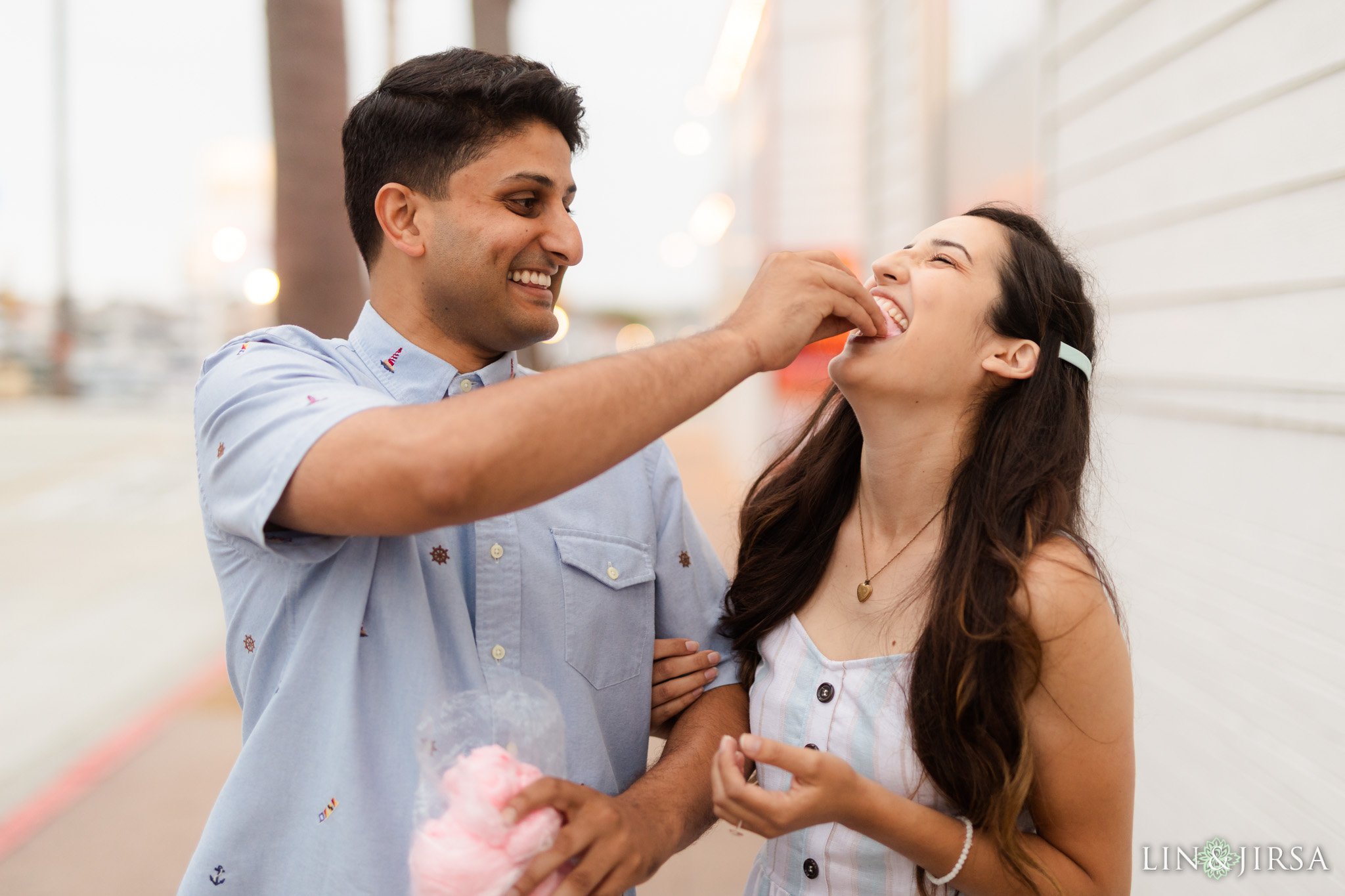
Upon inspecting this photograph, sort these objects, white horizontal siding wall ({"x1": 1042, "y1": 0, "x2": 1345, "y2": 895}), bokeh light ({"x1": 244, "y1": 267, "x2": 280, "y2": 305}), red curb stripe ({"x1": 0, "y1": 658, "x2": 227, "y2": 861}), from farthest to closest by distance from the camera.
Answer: bokeh light ({"x1": 244, "y1": 267, "x2": 280, "y2": 305}) < red curb stripe ({"x1": 0, "y1": 658, "x2": 227, "y2": 861}) < white horizontal siding wall ({"x1": 1042, "y1": 0, "x2": 1345, "y2": 895})

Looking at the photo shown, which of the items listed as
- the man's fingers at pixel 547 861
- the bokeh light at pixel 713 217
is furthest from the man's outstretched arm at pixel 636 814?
the bokeh light at pixel 713 217

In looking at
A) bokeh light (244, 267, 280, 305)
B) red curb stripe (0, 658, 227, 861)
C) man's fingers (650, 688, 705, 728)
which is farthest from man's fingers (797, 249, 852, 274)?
bokeh light (244, 267, 280, 305)

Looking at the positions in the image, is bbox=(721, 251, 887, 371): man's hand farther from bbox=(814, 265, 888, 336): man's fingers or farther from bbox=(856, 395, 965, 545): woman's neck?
bbox=(856, 395, 965, 545): woman's neck

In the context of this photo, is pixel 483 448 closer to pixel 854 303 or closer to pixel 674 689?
pixel 854 303

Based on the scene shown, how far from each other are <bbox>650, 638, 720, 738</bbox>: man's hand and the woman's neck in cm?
49

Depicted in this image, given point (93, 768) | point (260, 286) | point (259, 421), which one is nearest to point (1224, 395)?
point (259, 421)

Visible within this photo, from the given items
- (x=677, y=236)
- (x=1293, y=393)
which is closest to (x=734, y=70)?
(x=677, y=236)

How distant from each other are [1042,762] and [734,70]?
2304 cm

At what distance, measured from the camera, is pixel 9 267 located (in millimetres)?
22438

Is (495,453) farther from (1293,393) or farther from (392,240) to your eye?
(1293,393)

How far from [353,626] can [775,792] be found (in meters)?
0.74

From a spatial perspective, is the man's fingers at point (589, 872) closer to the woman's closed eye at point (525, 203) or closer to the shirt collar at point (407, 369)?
the shirt collar at point (407, 369)

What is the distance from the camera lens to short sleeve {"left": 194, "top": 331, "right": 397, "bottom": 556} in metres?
1.46

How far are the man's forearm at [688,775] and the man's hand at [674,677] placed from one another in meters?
0.03
